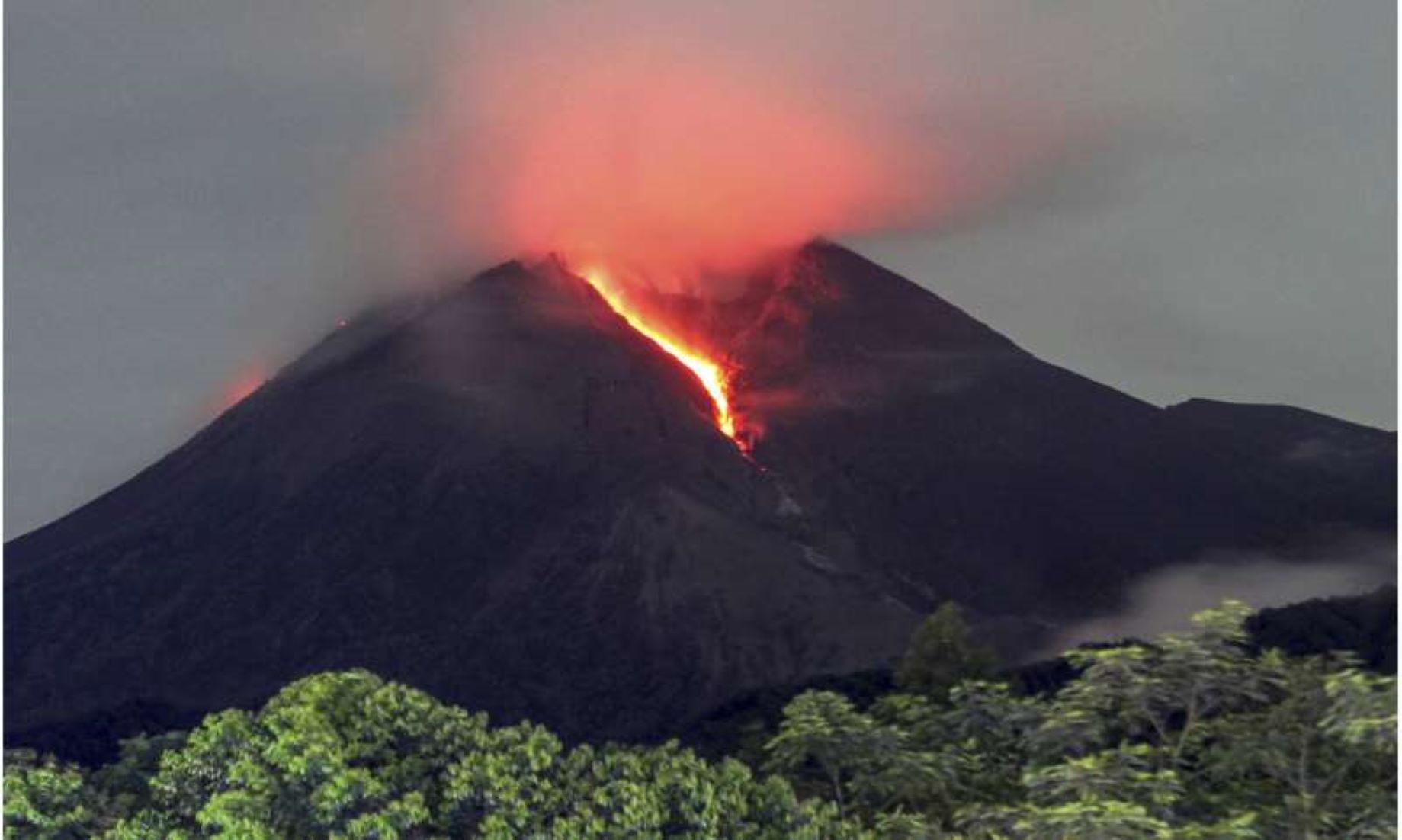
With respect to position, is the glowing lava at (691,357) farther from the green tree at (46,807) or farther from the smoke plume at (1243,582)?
the green tree at (46,807)

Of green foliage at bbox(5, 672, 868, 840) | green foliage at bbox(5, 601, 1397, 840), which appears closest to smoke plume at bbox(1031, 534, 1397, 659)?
green foliage at bbox(5, 601, 1397, 840)

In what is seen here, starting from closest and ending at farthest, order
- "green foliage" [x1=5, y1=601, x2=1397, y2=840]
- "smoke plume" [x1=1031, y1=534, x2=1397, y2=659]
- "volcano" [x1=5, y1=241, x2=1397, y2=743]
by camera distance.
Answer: "green foliage" [x1=5, y1=601, x2=1397, y2=840], "volcano" [x1=5, y1=241, x2=1397, y2=743], "smoke plume" [x1=1031, y1=534, x2=1397, y2=659]

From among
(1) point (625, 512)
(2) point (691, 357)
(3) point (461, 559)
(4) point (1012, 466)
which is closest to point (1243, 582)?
(4) point (1012, 466)

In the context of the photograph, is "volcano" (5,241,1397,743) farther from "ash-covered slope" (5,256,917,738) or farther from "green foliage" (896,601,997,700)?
"green foliage" (896,601,997,700)

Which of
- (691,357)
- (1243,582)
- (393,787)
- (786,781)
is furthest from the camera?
(691,357)

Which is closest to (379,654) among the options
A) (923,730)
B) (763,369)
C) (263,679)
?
(263,679)

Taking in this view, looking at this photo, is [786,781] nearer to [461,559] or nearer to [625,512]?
[625,512]

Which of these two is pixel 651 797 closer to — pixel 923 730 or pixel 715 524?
pixel 923 730
